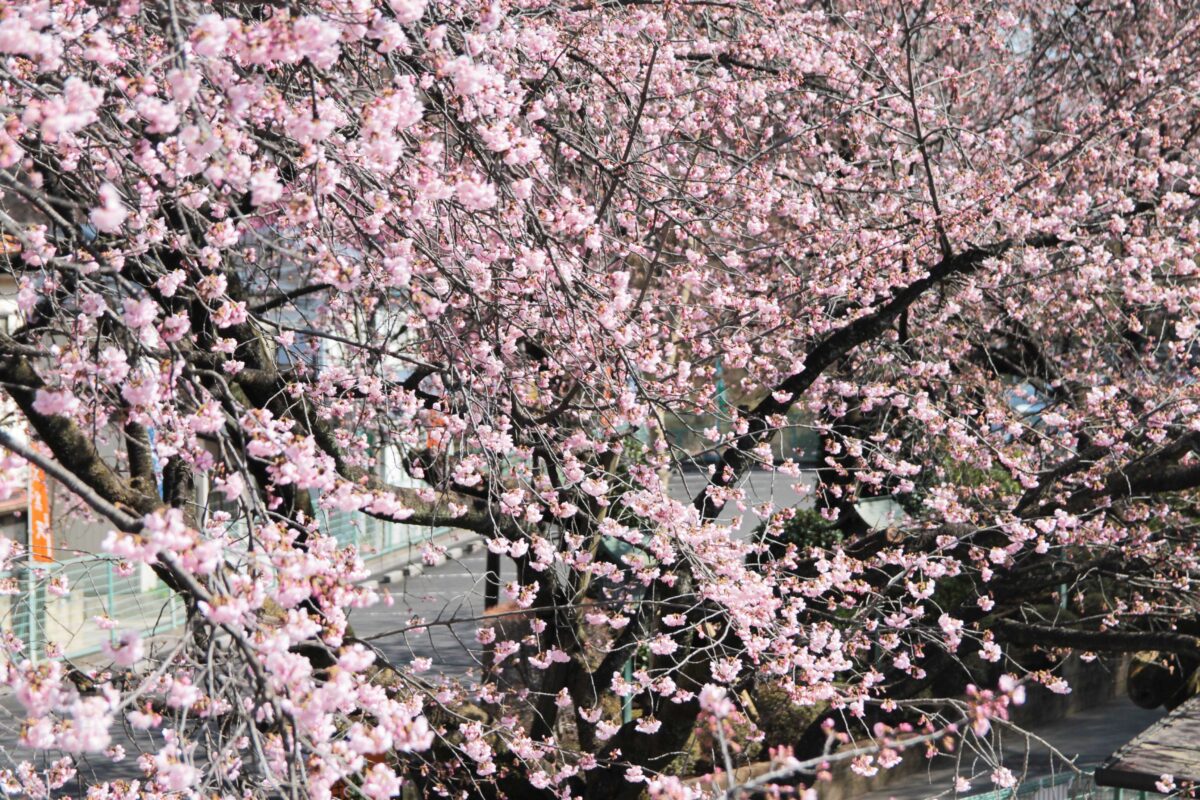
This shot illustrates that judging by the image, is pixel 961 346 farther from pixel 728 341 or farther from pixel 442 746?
pixel 442 746

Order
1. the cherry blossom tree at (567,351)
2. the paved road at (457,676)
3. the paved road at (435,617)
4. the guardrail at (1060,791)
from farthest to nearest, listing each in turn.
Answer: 1. the paved road at (435,617)
2. the paved road at (457,676)
3. the guardrail at (1060,791)
4. the cherry blossom tree at (567,351)

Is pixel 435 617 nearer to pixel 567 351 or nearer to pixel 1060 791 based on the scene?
pixel 1060 791

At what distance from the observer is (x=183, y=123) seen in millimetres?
2865

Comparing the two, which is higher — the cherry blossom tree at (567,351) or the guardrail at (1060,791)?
the cherry blossom tree at (567,351)

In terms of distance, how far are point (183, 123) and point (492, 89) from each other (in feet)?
3.79

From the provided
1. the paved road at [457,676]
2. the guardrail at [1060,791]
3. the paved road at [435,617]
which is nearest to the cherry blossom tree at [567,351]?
the guardrail at [1060,791]

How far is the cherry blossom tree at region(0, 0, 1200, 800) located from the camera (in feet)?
9.71

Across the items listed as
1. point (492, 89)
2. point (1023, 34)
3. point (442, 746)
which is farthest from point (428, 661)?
point (1023, 34)

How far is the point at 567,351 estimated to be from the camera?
4.79 meters

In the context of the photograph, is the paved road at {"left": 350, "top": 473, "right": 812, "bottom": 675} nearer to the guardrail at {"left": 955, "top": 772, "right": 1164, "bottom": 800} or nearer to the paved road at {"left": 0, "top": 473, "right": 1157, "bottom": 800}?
the paved road at {"left": 0, "top": 473, "right": 1157, "bottom": 800}

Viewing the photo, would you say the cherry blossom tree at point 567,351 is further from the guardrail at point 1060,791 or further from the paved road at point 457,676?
the paved road at point 457,676

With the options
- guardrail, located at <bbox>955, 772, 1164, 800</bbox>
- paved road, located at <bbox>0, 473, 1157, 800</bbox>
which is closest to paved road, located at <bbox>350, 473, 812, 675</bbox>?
paved road, located at <bbox>0, 473, 1157, 800</bbox>

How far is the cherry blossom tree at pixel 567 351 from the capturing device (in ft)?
9.71

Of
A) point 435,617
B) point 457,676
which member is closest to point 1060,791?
point 457,676
